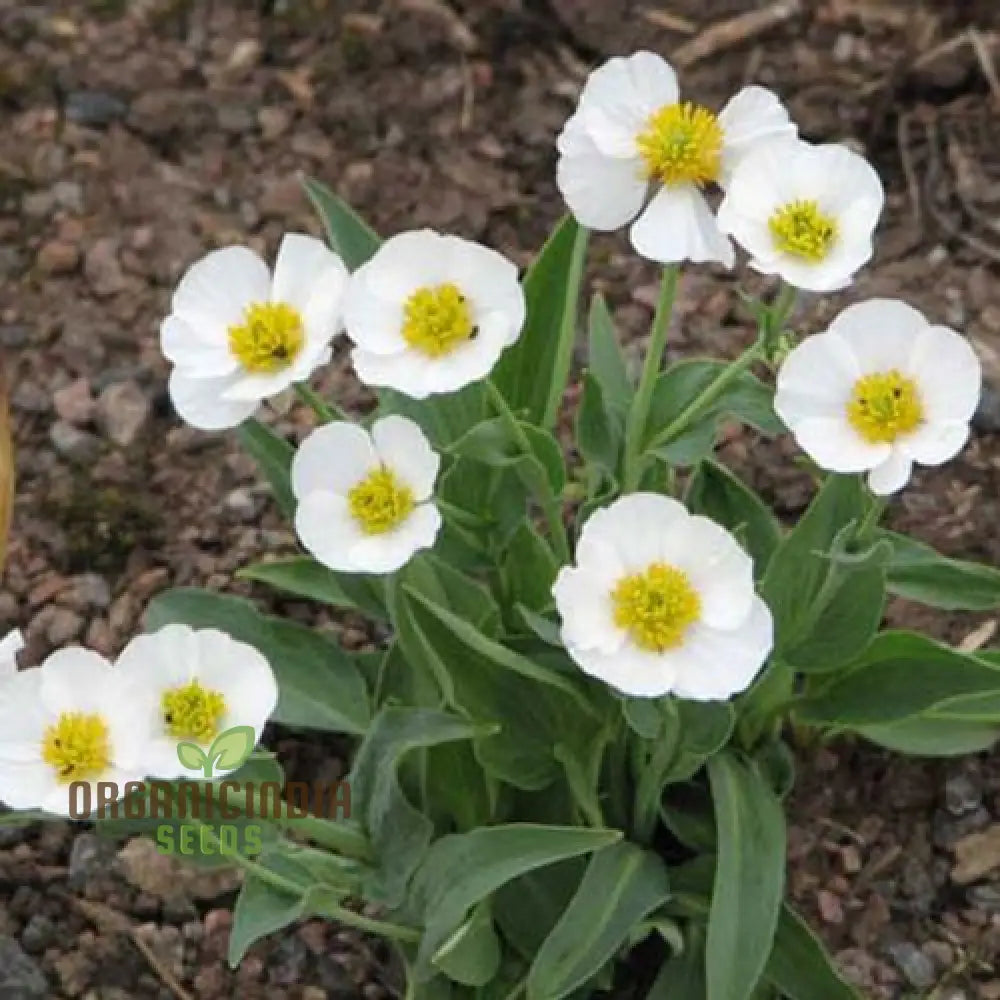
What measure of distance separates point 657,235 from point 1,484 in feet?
2.30

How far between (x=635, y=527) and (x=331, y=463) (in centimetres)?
20

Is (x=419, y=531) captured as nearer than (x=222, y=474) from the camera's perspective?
Yes

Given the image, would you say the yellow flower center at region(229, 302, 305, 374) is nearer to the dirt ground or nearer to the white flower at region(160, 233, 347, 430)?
the white flower at region(160, 233, 347, 430)

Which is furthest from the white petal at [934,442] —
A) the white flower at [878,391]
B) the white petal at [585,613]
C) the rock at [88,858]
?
the rock at [88,858]

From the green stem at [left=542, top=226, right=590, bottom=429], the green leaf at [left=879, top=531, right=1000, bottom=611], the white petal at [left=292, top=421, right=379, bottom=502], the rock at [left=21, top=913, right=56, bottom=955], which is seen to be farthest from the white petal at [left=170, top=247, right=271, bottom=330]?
the rock at [left=21, top=913, right=56, bottom=955]

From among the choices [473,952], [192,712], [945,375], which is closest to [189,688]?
[192,712]

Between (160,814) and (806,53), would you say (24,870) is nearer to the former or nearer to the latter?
(160,814)

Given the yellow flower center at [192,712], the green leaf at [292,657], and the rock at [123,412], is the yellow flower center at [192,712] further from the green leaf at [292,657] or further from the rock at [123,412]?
the rock at [123,412]

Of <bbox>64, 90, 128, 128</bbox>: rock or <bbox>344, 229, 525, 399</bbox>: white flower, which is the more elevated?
<bbox>344, 229, 525, 399</bbox>: white flower

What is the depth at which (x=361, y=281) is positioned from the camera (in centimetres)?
133

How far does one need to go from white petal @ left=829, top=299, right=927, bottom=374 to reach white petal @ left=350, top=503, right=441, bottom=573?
284 mm

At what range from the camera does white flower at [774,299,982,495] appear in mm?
1290

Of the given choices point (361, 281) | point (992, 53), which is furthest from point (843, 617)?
point (992, 53)

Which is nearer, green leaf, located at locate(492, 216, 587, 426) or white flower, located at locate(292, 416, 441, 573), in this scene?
white flower, located at locate(292, 416, 441, 573)
